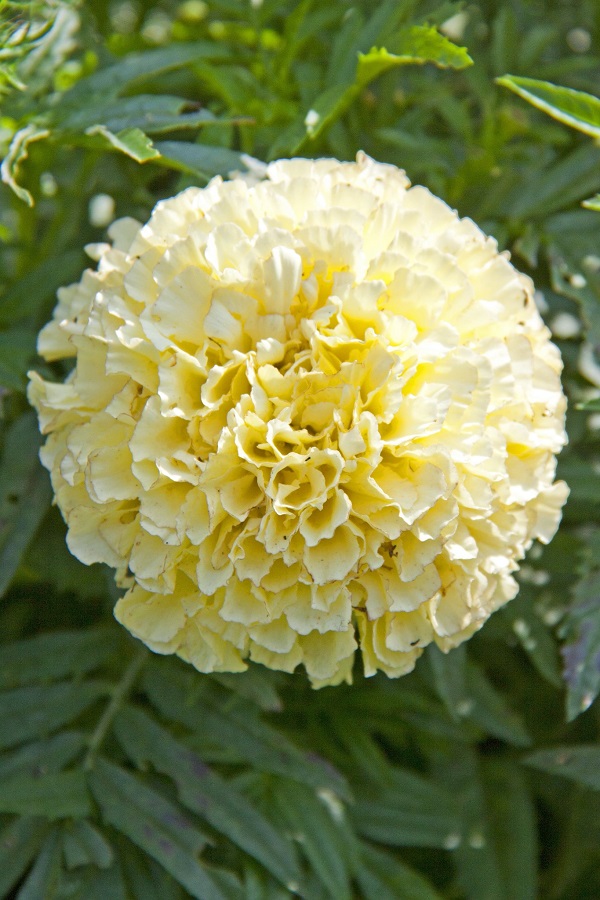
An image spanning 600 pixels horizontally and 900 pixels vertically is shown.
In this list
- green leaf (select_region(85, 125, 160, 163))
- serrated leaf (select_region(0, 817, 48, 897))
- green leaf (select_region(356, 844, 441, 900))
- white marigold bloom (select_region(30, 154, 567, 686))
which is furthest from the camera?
green leaf (select_region(356, 844, 441, 900))

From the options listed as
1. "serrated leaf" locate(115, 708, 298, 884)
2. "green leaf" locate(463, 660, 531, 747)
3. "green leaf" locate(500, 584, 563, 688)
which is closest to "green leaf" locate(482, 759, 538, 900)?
"green leaf" locate(463, 660, 531, 747)

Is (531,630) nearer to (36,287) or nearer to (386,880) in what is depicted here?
(386,880)

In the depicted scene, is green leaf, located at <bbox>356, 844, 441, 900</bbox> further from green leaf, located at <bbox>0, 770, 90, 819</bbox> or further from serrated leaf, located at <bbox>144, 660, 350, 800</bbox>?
green leaf, located at <bbox>0, 770, 90, 819</bbox>

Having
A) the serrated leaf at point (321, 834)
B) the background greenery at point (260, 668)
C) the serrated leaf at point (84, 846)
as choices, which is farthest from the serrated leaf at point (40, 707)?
the serrated leaf at point (321, 834)

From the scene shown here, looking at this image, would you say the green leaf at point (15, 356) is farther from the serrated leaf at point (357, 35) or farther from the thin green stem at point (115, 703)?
the serrated leaf at point (357, 35)

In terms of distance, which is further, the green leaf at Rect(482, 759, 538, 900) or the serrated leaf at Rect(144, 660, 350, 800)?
the green leaf at Rect(482, 759, 538, 900)

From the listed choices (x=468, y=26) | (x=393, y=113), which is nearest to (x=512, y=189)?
(x=393, y=113)

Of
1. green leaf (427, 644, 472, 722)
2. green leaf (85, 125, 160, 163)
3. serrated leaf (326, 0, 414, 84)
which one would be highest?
green leaf (85, 125, 160, 163)
